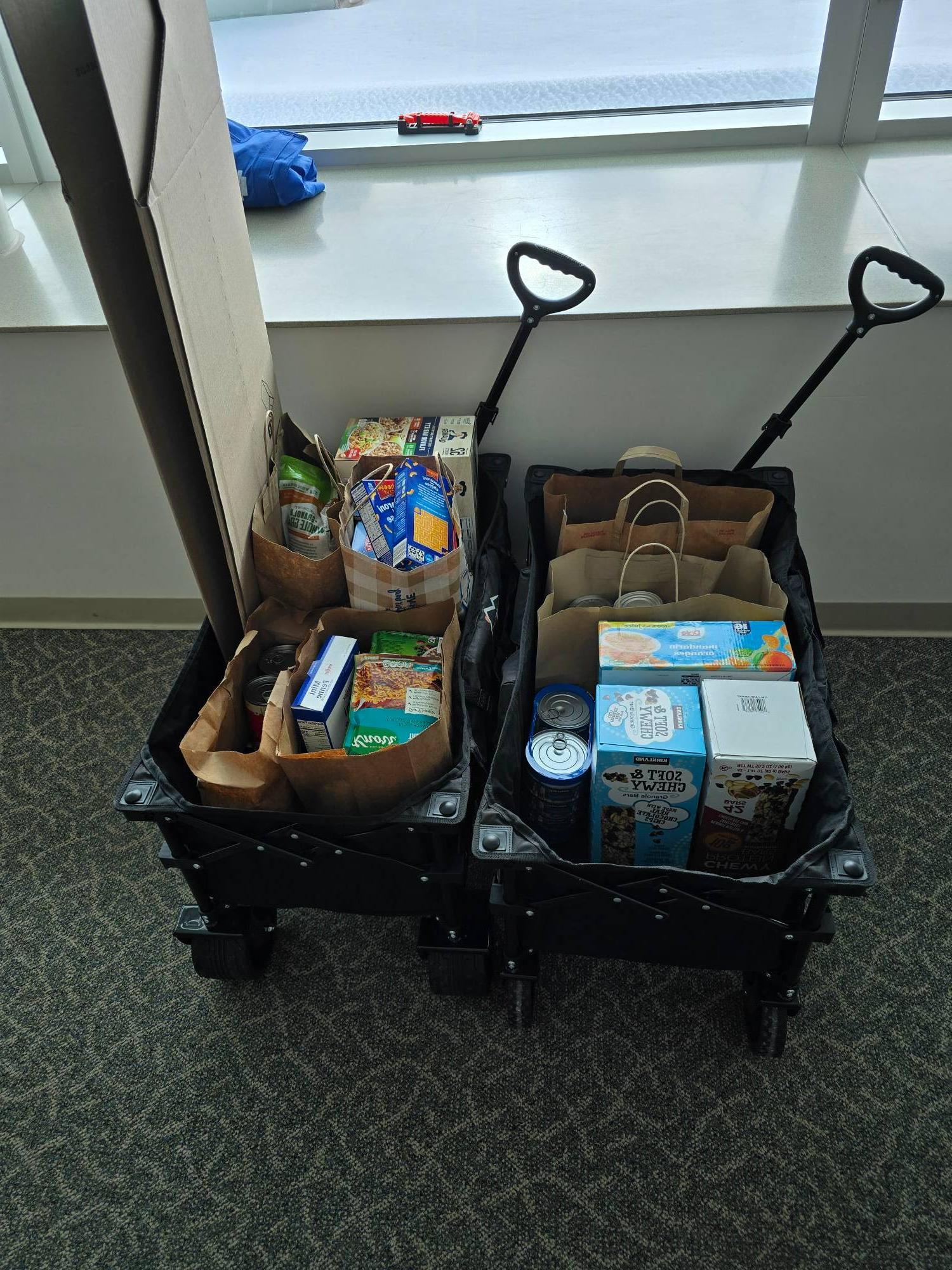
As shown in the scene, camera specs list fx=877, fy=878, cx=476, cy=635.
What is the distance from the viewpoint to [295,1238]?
111 cm

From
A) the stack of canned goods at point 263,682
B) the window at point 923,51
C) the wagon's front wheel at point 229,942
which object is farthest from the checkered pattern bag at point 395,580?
the window at point 923,51

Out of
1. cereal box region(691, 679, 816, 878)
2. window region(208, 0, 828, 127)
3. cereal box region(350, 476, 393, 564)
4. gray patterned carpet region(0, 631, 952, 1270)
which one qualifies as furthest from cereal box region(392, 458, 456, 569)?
window region(208, 0, 828, 127)

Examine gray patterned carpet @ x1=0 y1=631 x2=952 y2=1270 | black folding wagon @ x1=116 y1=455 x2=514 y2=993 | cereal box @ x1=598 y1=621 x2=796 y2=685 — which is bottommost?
gray patterned carpet @ x1=0 y1=631 x2=952 y2=1270

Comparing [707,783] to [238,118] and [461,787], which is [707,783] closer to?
[461,787]

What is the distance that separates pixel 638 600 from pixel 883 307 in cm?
56

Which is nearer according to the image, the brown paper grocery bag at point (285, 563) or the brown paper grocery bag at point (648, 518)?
the brown paper grocery bag at point (285, 563)

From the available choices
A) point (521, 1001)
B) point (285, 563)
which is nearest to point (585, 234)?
point (285, 563)

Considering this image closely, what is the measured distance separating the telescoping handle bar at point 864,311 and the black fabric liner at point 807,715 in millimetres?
86

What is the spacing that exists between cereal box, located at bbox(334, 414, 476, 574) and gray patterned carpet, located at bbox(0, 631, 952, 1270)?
0.69m

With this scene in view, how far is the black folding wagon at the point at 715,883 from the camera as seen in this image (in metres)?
1.01

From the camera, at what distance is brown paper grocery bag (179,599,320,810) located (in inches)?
42.1

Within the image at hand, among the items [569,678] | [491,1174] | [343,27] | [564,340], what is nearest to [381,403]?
[564,340]

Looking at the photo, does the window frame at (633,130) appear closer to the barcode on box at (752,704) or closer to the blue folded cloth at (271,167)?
the blue folded cloth at (271,167)

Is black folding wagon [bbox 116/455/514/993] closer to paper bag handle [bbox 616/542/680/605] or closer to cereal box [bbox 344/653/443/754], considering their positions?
cereal box [bbox 344/653/443/754]
